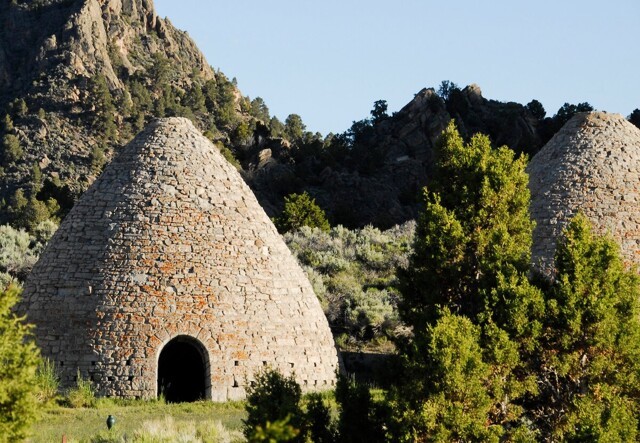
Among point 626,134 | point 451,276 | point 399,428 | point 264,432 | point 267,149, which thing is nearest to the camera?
point 264,432

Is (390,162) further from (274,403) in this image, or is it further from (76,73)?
(274,403)

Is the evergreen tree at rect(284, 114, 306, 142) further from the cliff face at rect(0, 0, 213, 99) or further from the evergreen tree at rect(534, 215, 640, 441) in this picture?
the evergreen tree at rect(534, 215, 640, 441)

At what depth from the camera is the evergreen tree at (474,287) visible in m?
13.3

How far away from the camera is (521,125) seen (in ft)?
200

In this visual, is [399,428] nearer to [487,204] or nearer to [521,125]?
[487,204]

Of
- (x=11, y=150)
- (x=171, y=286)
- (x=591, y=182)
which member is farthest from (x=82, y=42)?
(x=171, y=286)

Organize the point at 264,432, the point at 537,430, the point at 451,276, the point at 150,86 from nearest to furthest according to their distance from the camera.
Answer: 1. the point at 264,432
2. the point at 537,430
3. the point at 451,276
4. the point at 150,86

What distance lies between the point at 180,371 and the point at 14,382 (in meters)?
8.21

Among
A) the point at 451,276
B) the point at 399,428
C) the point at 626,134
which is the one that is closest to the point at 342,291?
the point at 626,134

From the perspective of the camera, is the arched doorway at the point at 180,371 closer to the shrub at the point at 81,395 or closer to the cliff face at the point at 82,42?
Result: the shrub at the point at 81,395

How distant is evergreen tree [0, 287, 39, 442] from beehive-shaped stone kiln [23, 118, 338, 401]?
16.0ft

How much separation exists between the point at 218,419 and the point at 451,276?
3978mm

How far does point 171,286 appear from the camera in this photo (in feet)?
54.9

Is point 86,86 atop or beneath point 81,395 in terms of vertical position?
atop
